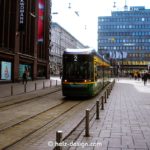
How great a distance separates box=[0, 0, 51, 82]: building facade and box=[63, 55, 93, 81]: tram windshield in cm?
1849

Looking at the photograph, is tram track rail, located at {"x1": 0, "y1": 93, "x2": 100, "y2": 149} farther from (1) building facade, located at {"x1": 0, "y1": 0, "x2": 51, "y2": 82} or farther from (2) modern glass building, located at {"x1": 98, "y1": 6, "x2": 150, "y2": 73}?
(2) modern glass building, located at {"x1": 98, "y1": 6, "x2": 150, "y2": 73}

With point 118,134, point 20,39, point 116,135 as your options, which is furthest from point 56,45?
point 116,135

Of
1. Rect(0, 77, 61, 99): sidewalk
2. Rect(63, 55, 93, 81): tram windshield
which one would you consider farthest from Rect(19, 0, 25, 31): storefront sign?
Rect(63, 55, 93, 81): tram windshield

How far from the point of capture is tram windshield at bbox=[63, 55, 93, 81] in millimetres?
21047

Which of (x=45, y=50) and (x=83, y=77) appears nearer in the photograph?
(x=83, y=77)

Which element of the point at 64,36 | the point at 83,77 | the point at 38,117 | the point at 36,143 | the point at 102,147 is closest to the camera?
the point at 102,147

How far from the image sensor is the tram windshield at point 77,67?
69.1ft

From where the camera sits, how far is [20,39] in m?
47.2

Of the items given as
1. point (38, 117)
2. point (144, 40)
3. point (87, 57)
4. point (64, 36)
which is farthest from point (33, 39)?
point (144, 40)

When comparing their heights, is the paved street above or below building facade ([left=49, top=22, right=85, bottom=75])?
below

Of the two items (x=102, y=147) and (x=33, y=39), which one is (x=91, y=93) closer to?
(x=102, y=147)

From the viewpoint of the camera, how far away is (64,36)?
438 feet

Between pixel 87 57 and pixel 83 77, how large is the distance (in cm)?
121

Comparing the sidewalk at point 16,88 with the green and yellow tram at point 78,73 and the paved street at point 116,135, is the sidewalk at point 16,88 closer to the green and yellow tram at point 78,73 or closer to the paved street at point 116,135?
the green and yellow tram at point 78,73
